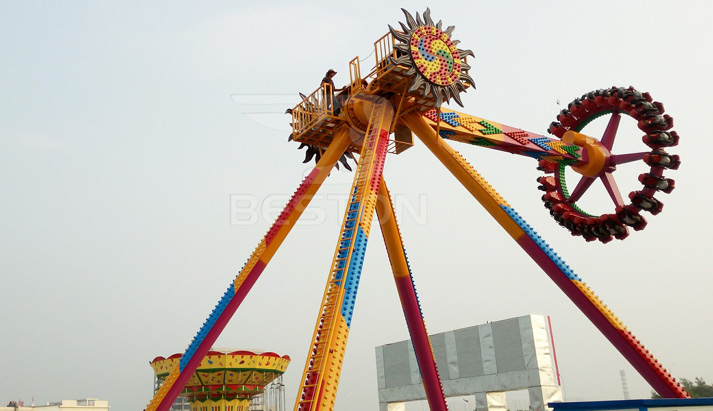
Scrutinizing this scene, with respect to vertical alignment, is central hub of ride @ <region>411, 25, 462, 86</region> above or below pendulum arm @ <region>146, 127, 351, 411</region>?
above

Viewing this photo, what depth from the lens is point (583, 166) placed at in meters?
17.3

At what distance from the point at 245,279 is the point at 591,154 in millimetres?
10172

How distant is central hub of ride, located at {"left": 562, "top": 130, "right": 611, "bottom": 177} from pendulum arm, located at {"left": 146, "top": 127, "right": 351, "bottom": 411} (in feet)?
22.6

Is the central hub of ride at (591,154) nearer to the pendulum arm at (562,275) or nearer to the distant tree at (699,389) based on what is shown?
the pendulum arm at (562,275)

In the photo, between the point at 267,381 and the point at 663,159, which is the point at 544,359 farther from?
the point at 663,159

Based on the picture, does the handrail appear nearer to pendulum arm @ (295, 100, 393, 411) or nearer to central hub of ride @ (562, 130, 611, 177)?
pendulum arm @ (295, 100, 393, 411)

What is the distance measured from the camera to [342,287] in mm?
10312

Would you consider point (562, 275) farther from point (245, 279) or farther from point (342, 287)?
point (245, 279)

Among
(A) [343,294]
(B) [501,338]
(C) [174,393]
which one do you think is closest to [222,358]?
(C) [174,393]

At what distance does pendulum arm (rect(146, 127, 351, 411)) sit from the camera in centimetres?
1313

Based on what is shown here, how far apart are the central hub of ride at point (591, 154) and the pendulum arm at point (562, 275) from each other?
13.8 feet

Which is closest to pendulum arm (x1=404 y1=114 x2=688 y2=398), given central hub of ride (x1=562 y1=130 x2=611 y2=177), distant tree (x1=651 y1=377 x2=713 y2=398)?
central hub of ride (x1=562 y1=130 x2=611 y2=177)

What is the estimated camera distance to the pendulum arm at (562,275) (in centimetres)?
1295

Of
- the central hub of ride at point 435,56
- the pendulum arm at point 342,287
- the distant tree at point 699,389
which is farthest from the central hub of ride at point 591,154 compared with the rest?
the distant tree at point 699,389
